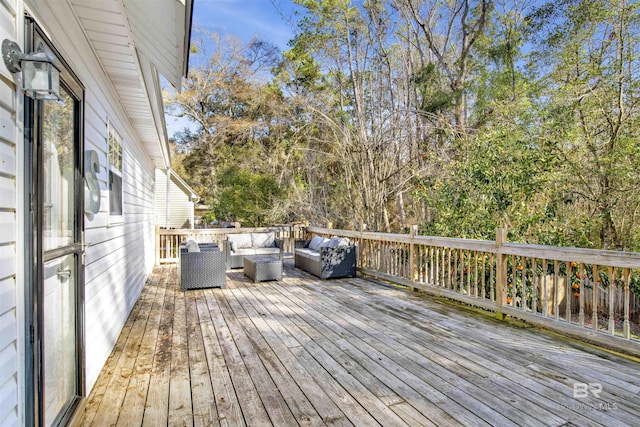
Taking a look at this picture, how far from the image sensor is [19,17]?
4.70 feet

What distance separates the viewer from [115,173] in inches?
155

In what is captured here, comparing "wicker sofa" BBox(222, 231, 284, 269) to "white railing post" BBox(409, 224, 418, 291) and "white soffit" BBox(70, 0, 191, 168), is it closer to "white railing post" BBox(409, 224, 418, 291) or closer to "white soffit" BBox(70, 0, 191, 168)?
"white railing post" BBox(409, 224, 418, 291)

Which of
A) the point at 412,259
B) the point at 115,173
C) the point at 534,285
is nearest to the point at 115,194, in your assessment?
the point at 115,173

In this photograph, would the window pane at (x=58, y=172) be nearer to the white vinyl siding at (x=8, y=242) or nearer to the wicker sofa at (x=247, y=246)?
the white vinyl siding at (x=8, y=242)

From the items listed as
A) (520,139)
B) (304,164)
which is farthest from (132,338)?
(304,164)

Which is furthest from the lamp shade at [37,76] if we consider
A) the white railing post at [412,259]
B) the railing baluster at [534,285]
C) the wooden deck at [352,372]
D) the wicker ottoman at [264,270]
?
the wicker ottoman at [264,270]

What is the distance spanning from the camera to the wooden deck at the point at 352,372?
221 cm

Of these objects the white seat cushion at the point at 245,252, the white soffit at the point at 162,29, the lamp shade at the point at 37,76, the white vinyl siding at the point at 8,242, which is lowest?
the white seat cushion at the point at 245,252

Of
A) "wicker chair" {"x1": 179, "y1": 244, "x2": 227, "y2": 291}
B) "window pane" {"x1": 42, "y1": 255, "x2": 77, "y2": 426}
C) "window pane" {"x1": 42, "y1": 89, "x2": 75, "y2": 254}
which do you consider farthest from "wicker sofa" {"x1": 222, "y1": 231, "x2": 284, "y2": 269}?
"window pane" {"x1": 42, "y1": 89, "x2": 75, "y2": 254}

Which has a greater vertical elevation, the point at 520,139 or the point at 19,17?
the point at 520,139

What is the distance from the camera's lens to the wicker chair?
5777mm

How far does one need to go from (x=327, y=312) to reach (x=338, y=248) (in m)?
2.26

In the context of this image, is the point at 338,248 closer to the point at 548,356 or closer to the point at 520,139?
the point at 520,139

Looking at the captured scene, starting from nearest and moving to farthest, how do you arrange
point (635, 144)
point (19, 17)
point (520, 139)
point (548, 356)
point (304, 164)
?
point (19, 17) < point (548, 356) < point (635, 144) < point (520, 139) < point (304, 164)
